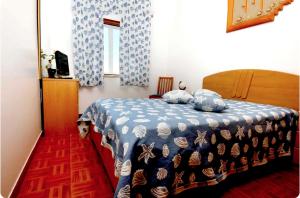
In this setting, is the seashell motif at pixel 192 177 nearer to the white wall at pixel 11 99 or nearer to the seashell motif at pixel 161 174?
the seashell motif at pixel 161 174

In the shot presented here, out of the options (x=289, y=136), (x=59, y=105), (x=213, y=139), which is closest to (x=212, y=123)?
(x=213, y=139)

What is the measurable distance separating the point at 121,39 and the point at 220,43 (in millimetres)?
1966

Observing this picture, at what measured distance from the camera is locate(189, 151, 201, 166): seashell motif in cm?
120

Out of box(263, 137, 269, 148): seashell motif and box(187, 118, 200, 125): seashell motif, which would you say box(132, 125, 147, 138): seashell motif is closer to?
box(187, 118, 200, 125): seashell motif

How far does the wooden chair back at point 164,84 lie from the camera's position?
167 inches

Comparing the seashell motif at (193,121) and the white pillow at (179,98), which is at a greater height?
the white pillow at (179,98)

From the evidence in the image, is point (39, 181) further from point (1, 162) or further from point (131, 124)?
point (131, 124)

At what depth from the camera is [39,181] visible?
153cm

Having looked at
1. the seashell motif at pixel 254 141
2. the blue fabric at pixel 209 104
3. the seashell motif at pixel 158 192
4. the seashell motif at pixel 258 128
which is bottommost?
the seashell motif at pixel 158 192

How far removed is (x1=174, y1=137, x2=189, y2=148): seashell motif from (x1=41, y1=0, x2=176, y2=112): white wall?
2.98 m

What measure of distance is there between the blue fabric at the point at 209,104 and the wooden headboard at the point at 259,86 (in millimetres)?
886

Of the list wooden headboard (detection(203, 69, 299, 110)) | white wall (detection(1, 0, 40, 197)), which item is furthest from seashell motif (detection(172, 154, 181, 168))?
wooden headboard (detection(203, 69, 299, 110))

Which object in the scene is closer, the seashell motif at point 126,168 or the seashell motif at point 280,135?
the seashell motif at point 126,168

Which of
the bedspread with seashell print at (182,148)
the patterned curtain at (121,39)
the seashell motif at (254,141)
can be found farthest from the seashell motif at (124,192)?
the patterned curtain at (121,39)
